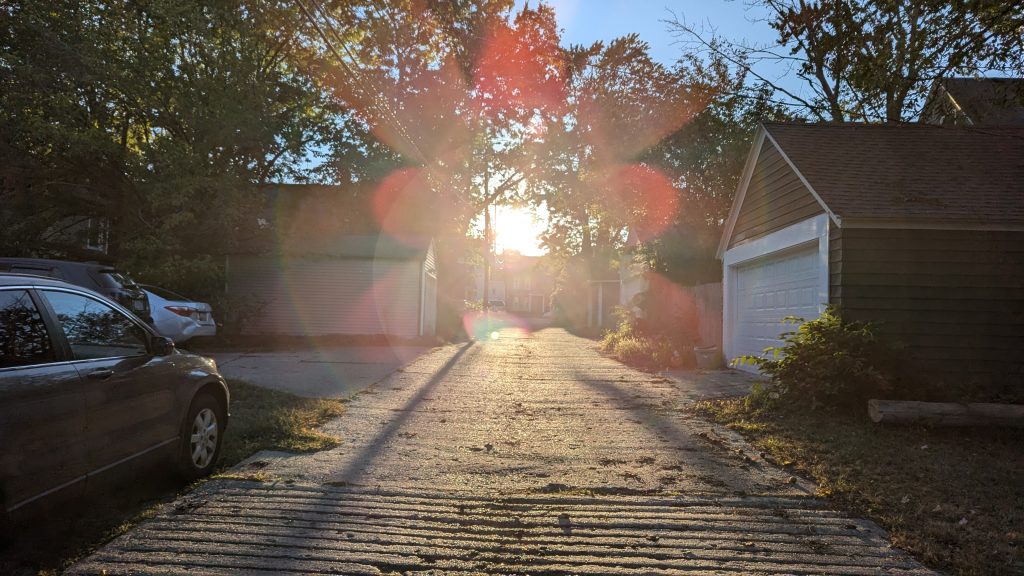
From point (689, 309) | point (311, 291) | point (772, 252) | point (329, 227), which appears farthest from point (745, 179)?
point (311, 291)

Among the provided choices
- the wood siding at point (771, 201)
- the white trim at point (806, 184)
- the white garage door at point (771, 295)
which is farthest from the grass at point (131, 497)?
the wood siding at point (771, 201)

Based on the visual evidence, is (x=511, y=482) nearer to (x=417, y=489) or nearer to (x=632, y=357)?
(x=417, y=489)

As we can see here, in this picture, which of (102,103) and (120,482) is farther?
(102,103)

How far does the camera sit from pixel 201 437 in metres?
4.89

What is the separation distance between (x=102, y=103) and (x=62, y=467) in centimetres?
1514

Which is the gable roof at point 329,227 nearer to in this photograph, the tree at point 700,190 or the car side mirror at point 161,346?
the tree at point 700,190

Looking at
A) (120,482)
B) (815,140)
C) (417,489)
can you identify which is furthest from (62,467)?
(815,140)

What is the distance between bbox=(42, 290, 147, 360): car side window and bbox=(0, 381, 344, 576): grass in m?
0.79

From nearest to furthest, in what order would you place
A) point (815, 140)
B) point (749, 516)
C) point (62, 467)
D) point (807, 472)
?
point (62, 467), point (749, 516), point (807, 472), point (815, 140)

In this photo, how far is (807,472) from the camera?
528 cm

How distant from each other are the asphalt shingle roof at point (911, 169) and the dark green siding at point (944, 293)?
34cm

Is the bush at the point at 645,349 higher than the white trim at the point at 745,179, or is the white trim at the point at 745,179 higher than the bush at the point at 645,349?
the white trim at the point at 745,179

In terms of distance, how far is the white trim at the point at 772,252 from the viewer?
9.33 meters

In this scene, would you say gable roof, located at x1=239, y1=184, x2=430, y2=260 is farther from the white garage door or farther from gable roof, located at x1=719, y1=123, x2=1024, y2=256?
gable roof, located at x1=719, y1=123, x2=1024, y2=256
